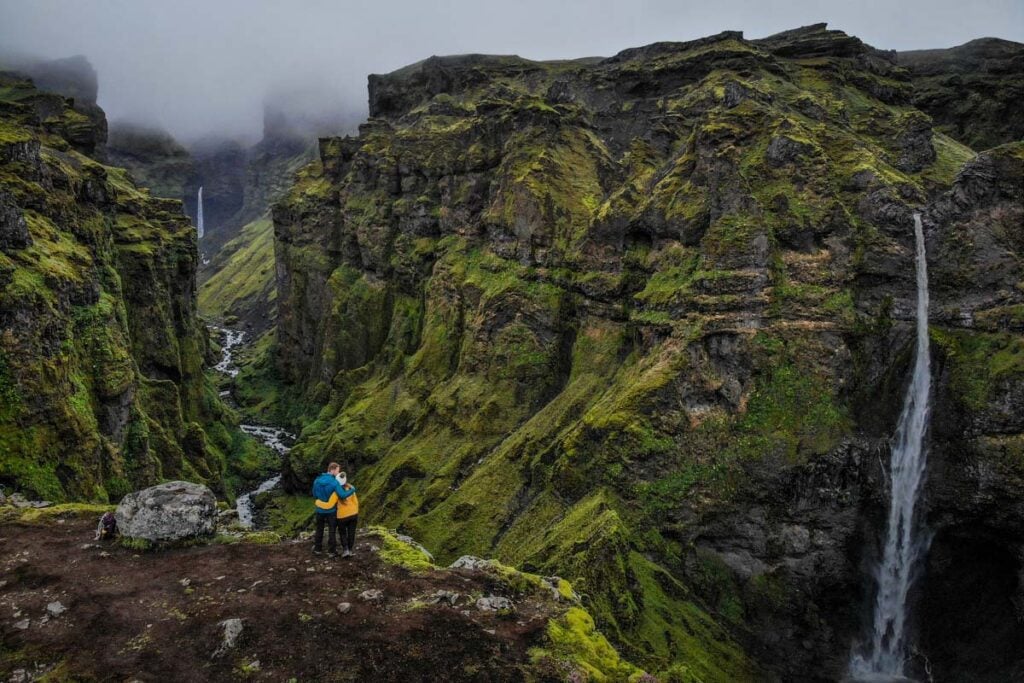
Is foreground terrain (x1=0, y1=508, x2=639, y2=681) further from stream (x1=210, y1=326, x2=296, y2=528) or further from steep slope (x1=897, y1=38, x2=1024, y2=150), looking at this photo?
steep slope (x1=897, y1=38, x2=1024, y2=150)

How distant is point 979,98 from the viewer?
102125 millimetres

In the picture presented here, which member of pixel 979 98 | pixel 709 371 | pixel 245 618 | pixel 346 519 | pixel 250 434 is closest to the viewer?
pixel 245 618

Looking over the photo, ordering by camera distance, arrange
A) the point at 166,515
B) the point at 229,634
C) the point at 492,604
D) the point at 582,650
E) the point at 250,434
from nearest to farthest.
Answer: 1. the point at 229,634
2. the point at 582,650
3. the point at 492,604
4. the point at 166,515
5. the point at 250,434

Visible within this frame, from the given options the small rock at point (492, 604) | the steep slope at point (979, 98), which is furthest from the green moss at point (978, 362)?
the steep slope at point (979, 98)

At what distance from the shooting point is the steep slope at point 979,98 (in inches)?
3912

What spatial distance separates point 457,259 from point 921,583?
62.1 metres

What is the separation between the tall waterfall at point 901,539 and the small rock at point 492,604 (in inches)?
1164

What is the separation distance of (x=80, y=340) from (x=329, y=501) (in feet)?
123

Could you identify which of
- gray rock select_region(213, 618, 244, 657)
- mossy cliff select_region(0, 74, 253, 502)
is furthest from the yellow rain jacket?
mossy cliff select_region(0, 74, 253, 502)

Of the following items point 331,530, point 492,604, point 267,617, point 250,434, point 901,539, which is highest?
point 331,530

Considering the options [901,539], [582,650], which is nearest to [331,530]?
[582,650]

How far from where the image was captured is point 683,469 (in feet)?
148

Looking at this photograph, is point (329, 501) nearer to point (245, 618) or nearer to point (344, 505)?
point (344, 505)

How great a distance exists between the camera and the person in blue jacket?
2397 cm
